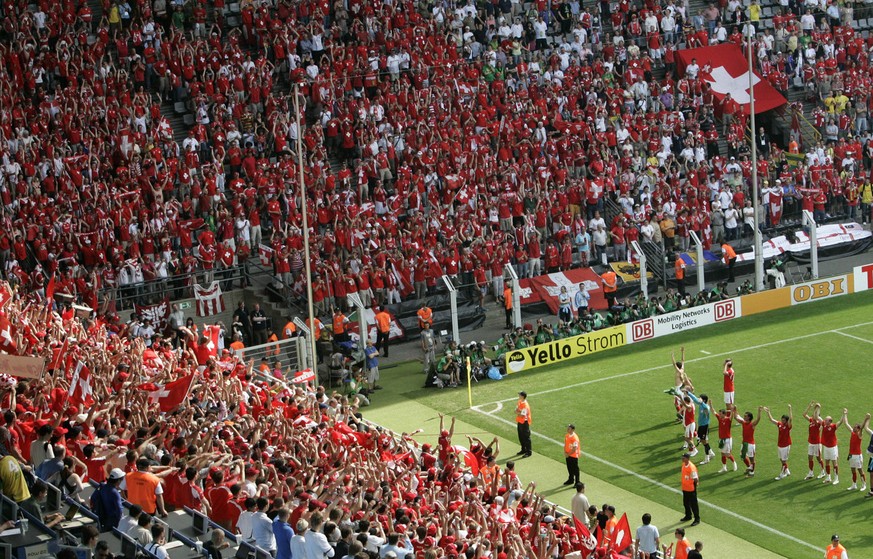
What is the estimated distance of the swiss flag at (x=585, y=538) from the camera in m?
19.0

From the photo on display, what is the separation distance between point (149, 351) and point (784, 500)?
468 inches

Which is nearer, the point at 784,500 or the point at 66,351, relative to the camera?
the point at 66,351

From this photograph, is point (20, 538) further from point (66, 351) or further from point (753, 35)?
point (753, 35)

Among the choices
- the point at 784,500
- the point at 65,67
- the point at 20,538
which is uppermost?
the point at 65,67

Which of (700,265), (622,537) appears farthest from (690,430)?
(700,265)

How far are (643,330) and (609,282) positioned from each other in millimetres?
2426

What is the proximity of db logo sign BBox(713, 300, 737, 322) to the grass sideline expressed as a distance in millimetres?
327

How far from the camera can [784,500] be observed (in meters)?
24.2

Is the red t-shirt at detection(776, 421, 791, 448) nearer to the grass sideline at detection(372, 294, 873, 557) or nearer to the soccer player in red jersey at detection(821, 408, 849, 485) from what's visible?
the soccer player in red jersey at detection(821, 408, 849, 485)

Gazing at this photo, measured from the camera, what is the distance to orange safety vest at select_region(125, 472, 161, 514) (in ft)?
51.8

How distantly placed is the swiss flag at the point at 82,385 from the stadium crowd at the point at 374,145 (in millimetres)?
12071

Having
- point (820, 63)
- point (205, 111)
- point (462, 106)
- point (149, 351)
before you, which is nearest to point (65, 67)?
point (205, 111)

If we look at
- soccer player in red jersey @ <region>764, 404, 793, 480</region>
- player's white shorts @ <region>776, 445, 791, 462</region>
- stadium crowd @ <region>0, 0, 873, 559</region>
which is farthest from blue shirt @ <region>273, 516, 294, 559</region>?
player's white shorts @ <region>776, 445, 791, 462</region>

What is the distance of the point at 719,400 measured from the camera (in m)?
29.8
